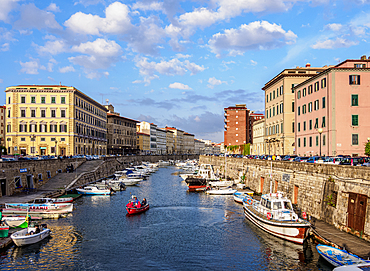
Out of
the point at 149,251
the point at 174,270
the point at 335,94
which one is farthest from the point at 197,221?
the point at 335,94

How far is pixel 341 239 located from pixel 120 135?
467 feet

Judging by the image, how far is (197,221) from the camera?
125 feet

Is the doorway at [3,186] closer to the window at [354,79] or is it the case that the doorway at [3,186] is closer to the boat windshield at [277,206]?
the boat windshield at [277,206]

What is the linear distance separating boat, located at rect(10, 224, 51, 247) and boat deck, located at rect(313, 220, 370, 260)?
2535 cm

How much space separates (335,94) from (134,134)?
138 meters

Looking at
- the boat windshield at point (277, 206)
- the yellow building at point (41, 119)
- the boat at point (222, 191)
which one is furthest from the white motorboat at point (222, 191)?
the yellow building at point (41, 119)

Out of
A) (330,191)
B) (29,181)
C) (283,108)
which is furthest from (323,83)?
(29,181)

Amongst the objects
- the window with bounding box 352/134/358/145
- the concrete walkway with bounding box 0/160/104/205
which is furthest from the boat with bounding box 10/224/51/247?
the window with bounding box 352/134/358/145

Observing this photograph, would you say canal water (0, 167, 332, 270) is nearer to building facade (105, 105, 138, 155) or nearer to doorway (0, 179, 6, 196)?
doorway (0, 179, 6, 196)

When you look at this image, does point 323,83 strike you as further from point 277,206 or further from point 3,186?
point 3,186

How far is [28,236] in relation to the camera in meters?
27.8

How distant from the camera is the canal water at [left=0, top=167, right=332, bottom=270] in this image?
24.1 m

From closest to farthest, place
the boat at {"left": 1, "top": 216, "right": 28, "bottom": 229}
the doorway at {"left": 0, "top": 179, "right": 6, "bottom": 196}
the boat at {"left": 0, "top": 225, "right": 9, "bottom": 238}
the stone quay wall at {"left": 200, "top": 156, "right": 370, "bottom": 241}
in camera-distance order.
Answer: the stone quay wall at {"left": 200, "top": 156, "right": 370, "bottom": 241}, the boat at {"left": 0, "top": 225, "right": 9, "bottom": 238}, the boat at {"left": 1, "top": 216, "right": 28, "bottom": 229}, the doorway at {"left": 0, "top": 179, "right": 6, "bottom": 196}

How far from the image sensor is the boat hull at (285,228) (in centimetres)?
2741
